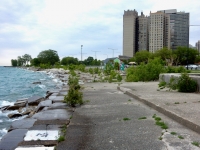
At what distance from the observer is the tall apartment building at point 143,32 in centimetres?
11994

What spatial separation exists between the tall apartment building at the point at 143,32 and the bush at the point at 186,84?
11036cm

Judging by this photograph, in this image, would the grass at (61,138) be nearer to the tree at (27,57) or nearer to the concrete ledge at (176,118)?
the concrete ledge at (176,118)

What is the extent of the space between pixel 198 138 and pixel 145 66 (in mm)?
17908

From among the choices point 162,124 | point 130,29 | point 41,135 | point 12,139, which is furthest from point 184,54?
point 12,139

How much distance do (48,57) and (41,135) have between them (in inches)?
5635

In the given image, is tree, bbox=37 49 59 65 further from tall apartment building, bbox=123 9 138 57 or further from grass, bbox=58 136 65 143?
grass, bbox=58 136 65 143

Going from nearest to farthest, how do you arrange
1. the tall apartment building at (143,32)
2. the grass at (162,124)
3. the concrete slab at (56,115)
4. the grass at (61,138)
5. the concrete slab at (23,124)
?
the grass at (61,138)
the grass at (162,124)
the concrete slab at (23,124)
the concrete slab at (56,115)
the tall apartment building at (143,32)

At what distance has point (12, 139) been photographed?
18.0 ft

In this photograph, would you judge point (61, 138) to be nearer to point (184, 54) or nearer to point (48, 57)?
point (184, 54)

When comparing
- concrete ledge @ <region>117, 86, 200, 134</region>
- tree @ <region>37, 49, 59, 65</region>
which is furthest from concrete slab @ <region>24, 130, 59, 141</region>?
tree @ <region>37, 49, 59, 65</region>

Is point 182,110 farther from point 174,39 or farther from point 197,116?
point 174,39

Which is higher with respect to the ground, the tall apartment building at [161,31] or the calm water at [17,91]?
the tall apartment building at [161,31]

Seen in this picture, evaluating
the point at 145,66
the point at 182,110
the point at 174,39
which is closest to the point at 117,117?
the point at 182,110

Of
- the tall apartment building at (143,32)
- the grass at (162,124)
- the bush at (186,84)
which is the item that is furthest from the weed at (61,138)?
the tall apartment building at (143,32)
